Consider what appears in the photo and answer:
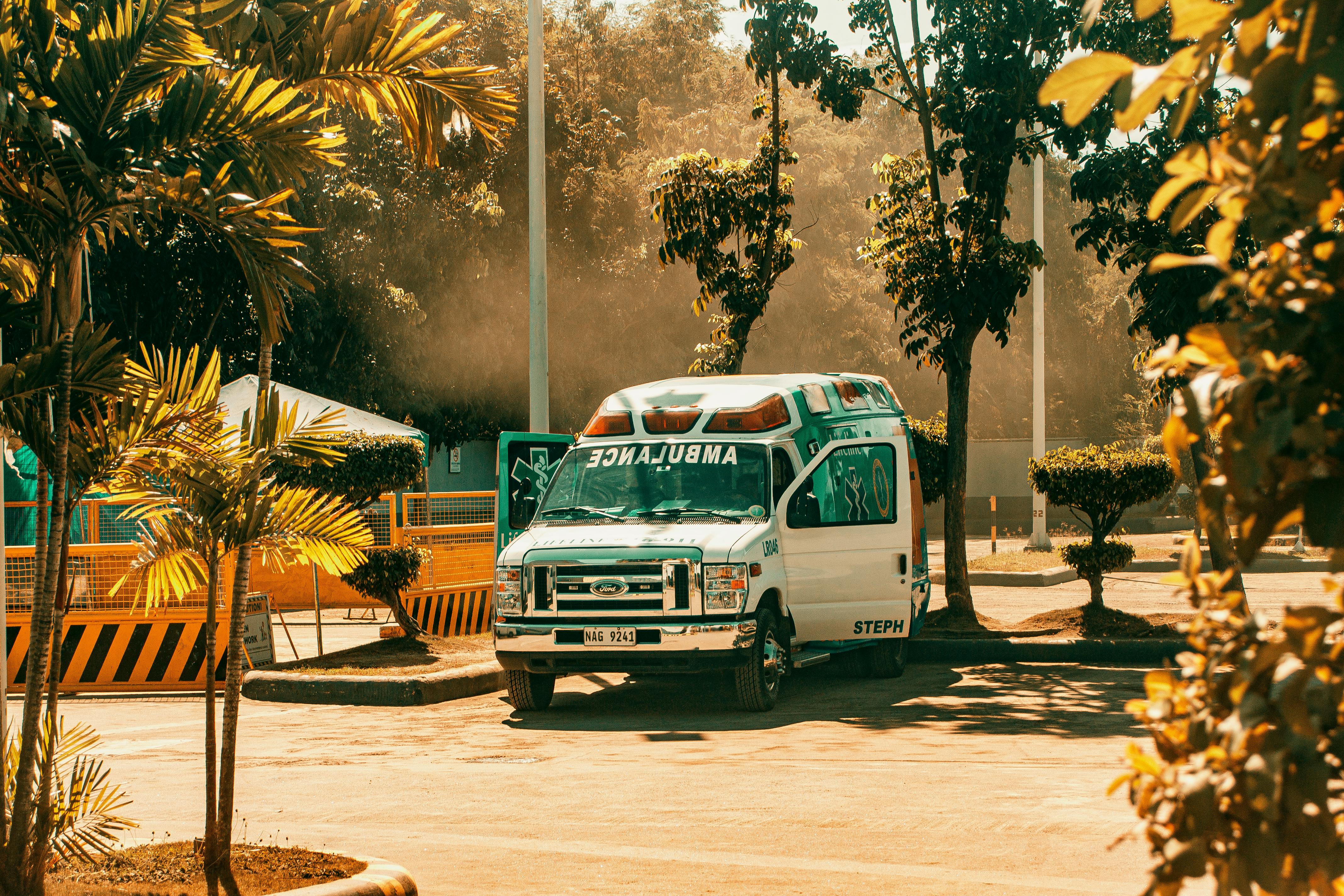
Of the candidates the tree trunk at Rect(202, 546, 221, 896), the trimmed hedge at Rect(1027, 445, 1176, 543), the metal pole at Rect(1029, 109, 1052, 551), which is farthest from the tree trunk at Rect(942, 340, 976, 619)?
the metal pole at Rect(1029, 109, 1052, 551)

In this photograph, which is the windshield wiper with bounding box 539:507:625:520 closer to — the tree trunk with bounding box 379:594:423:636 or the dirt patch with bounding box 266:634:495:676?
the dirt patch with bounding box 266:634:495:676

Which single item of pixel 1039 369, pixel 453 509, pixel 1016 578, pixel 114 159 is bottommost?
pixel 1016 578

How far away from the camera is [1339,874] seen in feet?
5.80

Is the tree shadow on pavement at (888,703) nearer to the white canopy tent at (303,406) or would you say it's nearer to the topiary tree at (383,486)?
the topiary tree at (383,486)

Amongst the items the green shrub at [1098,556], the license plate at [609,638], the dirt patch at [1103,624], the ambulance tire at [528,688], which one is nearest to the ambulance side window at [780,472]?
the license plate at [609,638]

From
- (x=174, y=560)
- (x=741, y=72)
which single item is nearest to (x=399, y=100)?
(x=174, y=560)

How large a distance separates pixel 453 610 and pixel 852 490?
6962 mm

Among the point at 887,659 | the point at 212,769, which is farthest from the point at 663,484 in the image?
the point at 212,769

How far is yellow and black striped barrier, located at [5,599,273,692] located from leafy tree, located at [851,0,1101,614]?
813 cm

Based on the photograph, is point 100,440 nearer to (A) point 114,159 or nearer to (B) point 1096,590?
(A) point 114,159

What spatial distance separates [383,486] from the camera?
51.8 ft

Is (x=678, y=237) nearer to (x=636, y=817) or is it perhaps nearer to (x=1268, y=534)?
(x=636, y=817)

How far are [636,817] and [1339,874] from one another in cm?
581

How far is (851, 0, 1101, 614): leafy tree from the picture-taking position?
15656 mm
